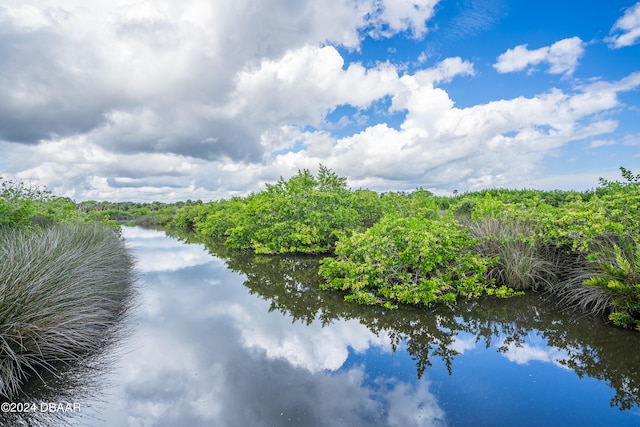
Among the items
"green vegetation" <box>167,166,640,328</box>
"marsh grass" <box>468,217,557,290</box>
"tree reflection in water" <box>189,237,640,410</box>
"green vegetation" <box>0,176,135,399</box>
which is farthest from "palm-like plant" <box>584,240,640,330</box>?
"green vegetation" <box>0,176,135,399</box>

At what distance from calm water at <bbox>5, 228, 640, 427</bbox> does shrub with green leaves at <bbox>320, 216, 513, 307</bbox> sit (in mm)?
377

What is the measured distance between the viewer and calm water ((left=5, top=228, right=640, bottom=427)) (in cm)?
353

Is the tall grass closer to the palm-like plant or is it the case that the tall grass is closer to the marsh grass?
the palm-like plant

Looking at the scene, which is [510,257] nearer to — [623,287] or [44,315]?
[623,287]

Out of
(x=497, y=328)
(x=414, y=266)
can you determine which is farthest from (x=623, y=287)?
(x=414, y=266)

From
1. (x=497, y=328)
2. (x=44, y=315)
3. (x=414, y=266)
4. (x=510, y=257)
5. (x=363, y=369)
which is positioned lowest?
(x=363, y=369)

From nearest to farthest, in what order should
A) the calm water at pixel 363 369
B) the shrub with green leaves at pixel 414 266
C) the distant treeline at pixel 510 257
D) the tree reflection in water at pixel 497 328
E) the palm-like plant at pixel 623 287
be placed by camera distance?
1. the calm water at pixel 363 369
2. the tree reflection in water at pixel 497 328
3. the palm-like plant at pixel 623 287
4. the distant treeline at pixel 510 257
5. the shrub with green leaves at pixel 414 266

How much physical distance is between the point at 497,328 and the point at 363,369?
2795 millimetres

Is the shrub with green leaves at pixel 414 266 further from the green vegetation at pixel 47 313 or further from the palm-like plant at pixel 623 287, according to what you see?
the green vegetation at pixel 47 313

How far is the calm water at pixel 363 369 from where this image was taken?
139 inches

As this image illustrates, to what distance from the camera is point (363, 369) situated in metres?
4.50

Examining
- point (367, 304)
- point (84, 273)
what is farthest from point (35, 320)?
point (367, 304)

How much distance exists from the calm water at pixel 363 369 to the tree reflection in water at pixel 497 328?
2 centimetres

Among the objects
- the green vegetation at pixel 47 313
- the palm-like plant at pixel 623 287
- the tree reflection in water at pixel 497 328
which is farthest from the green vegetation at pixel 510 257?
the green vegetation at pixel 47 313
